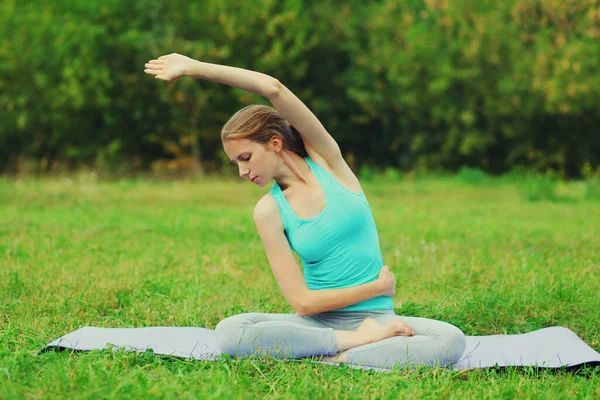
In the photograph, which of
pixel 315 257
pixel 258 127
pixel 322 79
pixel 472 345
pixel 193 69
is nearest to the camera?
pixel 193 69

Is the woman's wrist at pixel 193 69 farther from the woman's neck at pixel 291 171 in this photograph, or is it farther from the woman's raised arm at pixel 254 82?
the woman's neck at pixel 291 171

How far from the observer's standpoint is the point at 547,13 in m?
16.7

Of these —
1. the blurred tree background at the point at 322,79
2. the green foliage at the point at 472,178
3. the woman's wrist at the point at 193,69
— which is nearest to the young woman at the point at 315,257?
the woman's wrist at the point at 193,69

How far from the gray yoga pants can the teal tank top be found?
222 mm

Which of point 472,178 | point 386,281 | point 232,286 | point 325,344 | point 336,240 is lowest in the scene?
point 472,178

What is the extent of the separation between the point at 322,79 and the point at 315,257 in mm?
16322

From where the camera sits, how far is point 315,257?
139 inches

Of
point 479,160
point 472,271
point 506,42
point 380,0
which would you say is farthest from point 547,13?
point 472,271

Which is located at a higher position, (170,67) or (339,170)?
(170,67)

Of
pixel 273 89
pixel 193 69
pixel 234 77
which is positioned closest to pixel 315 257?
pixel 273 89

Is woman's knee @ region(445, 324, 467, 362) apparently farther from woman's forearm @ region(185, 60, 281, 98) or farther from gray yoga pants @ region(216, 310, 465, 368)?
woman's forearm @ region(185, 60, 281, 98)

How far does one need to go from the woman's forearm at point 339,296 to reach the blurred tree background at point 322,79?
13367mm

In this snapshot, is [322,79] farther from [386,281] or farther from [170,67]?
[170,67]

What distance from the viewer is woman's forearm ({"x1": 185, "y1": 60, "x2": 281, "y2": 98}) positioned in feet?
10.3
